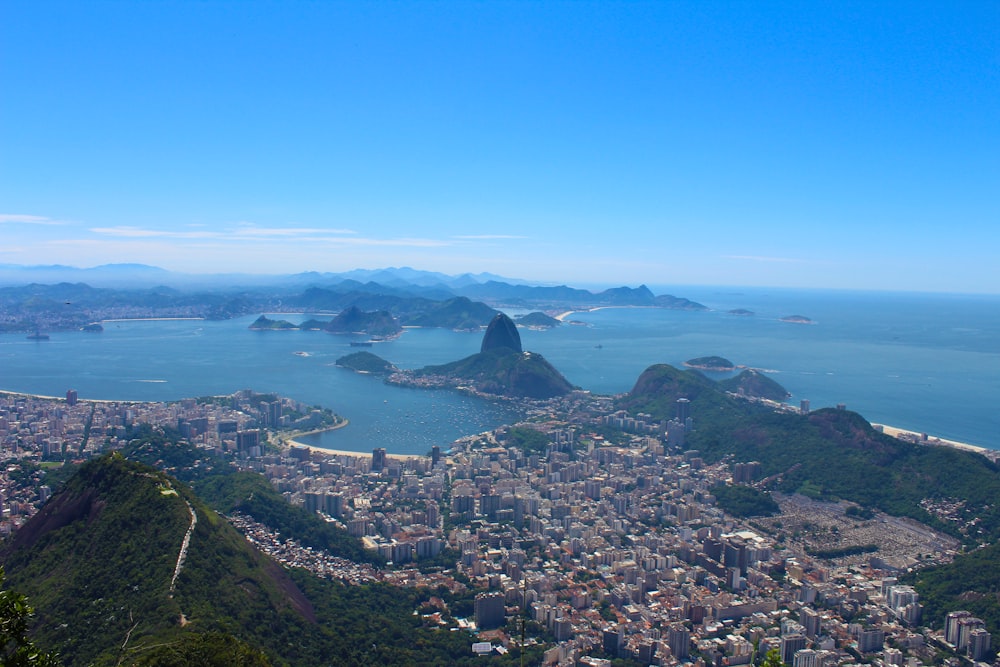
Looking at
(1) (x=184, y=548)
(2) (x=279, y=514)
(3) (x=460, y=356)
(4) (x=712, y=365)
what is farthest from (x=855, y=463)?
(3) (x=460, y=356)

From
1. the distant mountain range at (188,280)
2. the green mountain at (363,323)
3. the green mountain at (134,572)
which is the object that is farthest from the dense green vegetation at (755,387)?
the distant mountain range at (188,280)

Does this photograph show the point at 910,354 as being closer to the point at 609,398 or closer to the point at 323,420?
the point at 609,398

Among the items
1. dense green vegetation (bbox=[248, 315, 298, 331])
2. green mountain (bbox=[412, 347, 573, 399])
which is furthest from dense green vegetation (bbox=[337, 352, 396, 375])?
dense green vegetation (bbox=[248, 315, 298, 331])

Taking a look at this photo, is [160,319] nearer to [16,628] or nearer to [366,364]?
[366,364]

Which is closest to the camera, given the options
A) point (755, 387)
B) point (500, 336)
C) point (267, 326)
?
point (755, 387)

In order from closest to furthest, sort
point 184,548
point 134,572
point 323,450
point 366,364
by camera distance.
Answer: point 134,572 → point 184,548 → point 323,450 → point 366,364

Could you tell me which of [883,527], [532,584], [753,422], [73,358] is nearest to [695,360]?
[753,422]
